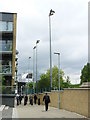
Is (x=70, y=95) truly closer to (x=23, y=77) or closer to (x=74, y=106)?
(x=74, y=106)

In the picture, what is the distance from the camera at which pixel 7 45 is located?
3481cm

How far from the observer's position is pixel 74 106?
58.7ft

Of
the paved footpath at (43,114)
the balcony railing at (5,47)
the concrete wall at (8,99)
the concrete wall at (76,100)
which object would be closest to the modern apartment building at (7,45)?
the balcony railing at (5,47)

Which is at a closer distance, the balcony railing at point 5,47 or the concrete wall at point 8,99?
the concrete wall at point 8,99

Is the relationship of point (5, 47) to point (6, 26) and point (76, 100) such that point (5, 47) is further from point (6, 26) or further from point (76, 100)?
point (76, 100)

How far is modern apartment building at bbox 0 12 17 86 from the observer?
34719mm

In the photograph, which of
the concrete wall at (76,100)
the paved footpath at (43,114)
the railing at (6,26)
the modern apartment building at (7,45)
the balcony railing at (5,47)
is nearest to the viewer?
the concrete wall at (76,100)

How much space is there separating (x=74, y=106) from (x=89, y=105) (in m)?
3.35

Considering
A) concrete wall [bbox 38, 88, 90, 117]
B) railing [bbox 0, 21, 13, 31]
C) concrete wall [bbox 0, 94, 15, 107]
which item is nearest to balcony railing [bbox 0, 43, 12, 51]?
railing [bbox 0, 21, 13, 31]

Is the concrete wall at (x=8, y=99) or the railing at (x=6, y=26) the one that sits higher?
the railing at (x=6, y=26)

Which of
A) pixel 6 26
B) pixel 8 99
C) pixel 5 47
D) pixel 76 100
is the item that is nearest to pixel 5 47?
pixel 5 47

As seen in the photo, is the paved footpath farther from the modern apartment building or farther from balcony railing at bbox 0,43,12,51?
balcony railing at bbox 0,43,12,51

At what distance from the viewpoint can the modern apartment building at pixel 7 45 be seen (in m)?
34.7

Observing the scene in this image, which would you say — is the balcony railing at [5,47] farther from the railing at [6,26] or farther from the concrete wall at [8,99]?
the concrete wall at [8,99]
